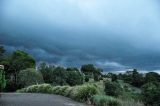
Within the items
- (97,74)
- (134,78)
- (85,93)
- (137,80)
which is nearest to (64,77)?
(97,74)

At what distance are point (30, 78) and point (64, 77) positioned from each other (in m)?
7.72

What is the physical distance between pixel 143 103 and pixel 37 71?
35620mm

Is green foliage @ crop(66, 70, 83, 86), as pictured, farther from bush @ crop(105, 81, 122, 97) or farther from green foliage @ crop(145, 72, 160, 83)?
bush @ crop(105, 81, 122, 97)

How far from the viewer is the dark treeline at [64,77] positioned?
20.8m

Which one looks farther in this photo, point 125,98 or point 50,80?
point 50,80

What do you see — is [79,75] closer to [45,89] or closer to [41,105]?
[45,89]

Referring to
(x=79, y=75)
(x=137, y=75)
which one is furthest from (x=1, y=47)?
(x=137, y=75)

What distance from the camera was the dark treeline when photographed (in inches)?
819

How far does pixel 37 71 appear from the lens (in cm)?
5419

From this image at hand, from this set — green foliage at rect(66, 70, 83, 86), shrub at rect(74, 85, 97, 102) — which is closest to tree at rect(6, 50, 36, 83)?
green foliage at rect(66, 70, 83, 86)

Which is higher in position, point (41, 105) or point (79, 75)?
point (79, 75)

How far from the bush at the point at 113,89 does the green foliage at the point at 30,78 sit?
28.2m

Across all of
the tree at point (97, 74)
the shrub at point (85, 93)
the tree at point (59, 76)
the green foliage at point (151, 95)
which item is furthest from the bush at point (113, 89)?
the tree at point (97, 74)

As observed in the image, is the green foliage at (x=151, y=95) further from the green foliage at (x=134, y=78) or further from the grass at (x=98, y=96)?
the green foliage at (x=134, y=78)
